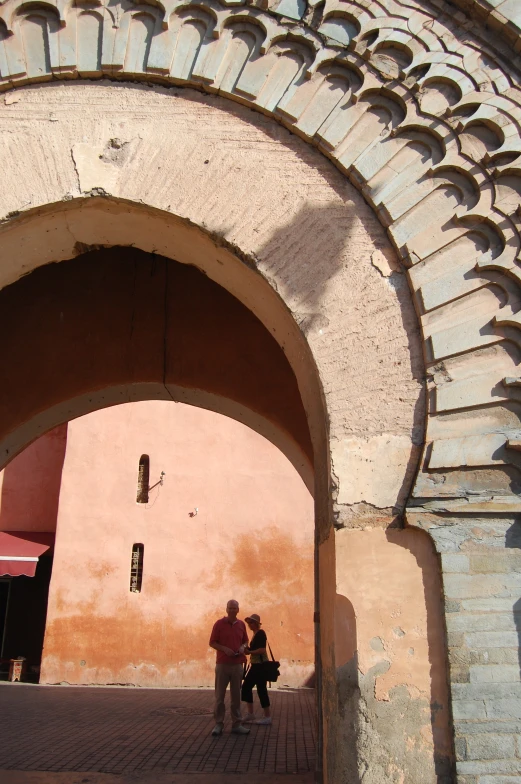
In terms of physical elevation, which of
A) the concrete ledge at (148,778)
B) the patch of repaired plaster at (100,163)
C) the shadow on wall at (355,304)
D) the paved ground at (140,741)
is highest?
the patch of repaired plaster at (100,163)

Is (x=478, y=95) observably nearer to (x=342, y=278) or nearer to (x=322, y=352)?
(x=342, y=278)

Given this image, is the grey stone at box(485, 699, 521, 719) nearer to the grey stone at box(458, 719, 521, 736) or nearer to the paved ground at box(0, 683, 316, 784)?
the grey stone at box(458, 719, 521, 736)

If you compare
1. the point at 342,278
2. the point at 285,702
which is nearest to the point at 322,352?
the point at 342,278

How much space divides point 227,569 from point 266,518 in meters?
1.23

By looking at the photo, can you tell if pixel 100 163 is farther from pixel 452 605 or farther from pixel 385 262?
pixel 452 605

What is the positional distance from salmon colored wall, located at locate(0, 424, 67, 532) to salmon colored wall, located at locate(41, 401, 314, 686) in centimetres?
159

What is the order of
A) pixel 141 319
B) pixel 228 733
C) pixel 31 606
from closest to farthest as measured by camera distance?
1. pixel 141 319
2. pixel 228 733
3. pixel 31 606

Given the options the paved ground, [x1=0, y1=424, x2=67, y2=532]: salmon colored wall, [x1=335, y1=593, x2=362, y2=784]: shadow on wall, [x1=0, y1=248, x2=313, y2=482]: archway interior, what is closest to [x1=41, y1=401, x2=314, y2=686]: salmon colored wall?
[x1=0, y1=424, x2=67, y2=532]: salmon colored wall

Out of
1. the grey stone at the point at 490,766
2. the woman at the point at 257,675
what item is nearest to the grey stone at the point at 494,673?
the grey stone at the point at 490,766

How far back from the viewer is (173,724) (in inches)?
314

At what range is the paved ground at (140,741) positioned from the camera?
18.5 feet

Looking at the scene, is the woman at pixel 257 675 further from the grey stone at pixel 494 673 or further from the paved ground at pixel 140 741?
the grey stone at pixel 494 673

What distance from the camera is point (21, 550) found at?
13.4 metres


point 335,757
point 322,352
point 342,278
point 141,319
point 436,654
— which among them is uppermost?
point 141,319
